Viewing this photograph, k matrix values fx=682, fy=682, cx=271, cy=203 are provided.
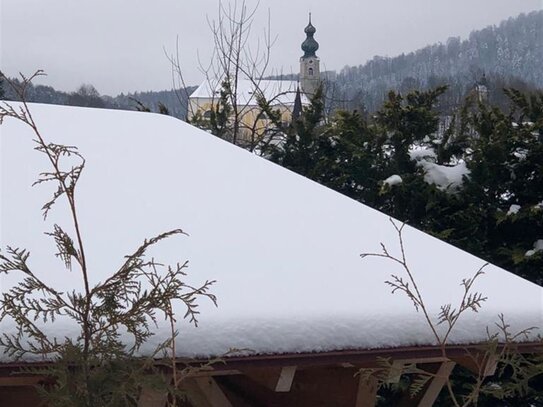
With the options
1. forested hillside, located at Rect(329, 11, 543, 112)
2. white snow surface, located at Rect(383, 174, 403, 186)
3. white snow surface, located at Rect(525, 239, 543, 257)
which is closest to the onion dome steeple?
forested hillside, located at Rect(329, 11, 543, 112)

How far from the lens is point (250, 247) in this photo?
2.94 meters

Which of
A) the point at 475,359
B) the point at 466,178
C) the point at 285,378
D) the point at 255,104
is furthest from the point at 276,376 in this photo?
the point at 255,104

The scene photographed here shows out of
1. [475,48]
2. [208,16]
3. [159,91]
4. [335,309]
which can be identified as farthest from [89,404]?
[475,48]

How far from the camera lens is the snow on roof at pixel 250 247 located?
2357 millimetres

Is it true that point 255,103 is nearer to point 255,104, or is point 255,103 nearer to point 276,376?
point 255,104

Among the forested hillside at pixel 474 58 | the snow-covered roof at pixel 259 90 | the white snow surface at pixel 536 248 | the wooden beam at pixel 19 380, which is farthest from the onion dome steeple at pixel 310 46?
the wooden beam at pixel 19 380

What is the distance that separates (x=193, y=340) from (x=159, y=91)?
15547 millimetres

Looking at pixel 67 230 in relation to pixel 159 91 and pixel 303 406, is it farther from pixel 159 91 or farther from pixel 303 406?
pixel 159 91

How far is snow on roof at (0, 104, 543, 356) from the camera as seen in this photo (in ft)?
7.73

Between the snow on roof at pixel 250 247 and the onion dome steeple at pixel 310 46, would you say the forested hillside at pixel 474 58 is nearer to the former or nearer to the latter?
the onion dome steeple at pixel 310 46

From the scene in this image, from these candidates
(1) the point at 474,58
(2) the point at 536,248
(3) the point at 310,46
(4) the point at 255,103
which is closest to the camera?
(2) the point at 536,248

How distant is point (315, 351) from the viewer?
7.53 feet

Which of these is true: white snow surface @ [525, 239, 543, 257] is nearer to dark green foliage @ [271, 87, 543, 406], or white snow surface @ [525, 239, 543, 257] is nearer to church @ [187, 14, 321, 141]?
dark green foliage @ [271, 87, 543, 406]

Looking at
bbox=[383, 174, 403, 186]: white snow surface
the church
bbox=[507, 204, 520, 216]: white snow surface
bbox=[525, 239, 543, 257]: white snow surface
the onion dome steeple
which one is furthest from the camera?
the onion dome steeple
